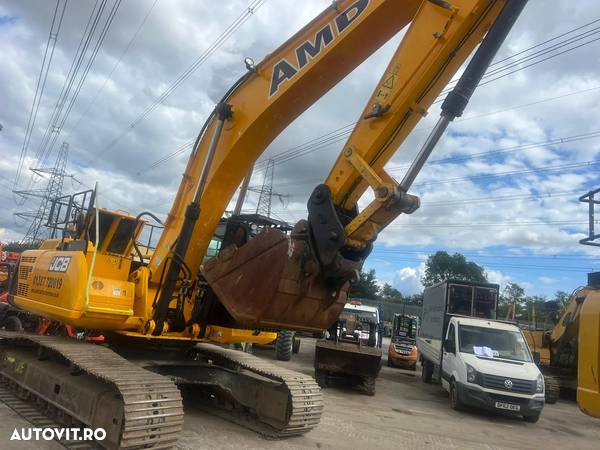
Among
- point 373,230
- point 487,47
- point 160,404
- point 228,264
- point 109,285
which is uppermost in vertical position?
point 487,47

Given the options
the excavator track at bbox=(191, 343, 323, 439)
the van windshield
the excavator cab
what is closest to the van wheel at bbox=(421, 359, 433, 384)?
the van windshield

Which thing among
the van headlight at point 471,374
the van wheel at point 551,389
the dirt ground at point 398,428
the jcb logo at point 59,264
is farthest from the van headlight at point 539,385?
the jcb logo at point 59,264

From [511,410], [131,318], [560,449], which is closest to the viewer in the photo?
[131,318]

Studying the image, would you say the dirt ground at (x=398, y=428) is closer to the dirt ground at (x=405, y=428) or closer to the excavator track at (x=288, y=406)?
the dirt ground at (x=405, y=428)

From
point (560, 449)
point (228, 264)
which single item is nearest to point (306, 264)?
point (228, 264)

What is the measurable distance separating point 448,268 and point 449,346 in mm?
88949

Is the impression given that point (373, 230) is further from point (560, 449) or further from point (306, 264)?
point (560, 449)

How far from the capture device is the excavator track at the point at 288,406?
596cm

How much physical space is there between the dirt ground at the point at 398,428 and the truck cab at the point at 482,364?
0.40 m

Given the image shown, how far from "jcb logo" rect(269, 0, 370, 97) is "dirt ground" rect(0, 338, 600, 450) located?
4.08m

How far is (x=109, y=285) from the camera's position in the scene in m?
5.66

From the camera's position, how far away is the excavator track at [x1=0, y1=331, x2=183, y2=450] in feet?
14.7

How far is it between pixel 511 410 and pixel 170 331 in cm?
751

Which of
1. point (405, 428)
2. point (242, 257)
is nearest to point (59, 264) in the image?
point (242, 257)
